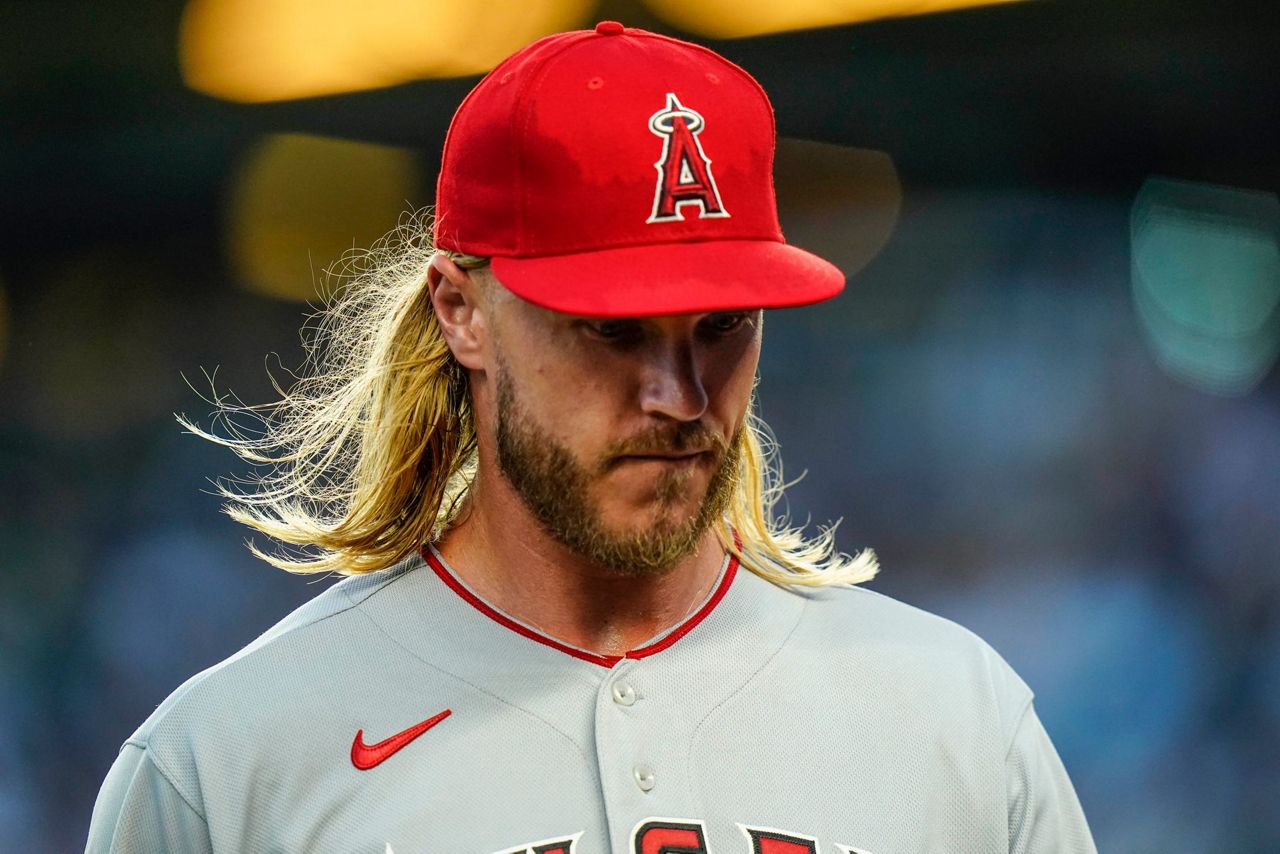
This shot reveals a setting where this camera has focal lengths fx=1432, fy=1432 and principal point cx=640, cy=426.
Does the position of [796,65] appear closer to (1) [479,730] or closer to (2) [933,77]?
(2) [933,77]

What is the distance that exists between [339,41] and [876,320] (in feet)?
5.25

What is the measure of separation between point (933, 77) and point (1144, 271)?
75 centimetres

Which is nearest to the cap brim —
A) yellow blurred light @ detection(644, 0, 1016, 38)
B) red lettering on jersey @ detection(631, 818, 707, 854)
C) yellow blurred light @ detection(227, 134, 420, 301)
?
red lettering on jersey @ detection(631, 818, 707, 854)

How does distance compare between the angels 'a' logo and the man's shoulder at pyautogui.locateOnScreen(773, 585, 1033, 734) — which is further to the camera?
the man's shoulder at pyautogui.locateOnScreen(773, 585, 1033, 734)

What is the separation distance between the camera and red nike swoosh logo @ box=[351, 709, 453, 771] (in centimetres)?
129

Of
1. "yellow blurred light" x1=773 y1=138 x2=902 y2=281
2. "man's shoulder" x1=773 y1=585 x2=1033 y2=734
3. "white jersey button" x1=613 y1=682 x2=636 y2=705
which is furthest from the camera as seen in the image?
"yellow blurred light" x1=773 y1=138 x2=902 y2=281

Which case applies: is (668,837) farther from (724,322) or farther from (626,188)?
(626,188)

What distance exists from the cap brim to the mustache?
0.38 feet

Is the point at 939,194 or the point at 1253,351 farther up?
the point at 939,194

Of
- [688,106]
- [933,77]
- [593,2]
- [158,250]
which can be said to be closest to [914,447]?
A: [933,77]

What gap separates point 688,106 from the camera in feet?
4.30

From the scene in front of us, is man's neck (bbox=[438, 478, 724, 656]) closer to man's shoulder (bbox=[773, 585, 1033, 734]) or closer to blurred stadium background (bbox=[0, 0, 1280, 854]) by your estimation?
man's shoulder (bbox=[773, 585, 1033, 734])

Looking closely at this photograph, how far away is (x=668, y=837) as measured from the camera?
1.25m

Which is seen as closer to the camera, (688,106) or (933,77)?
(688,106)
